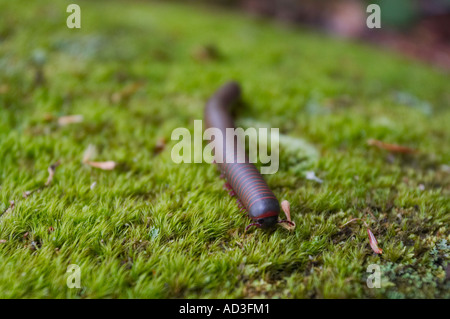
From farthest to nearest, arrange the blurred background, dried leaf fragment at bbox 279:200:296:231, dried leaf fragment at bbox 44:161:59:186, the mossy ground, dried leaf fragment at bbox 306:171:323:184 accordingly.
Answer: the blurred background → dried leaf fragment at bbox 306:171:323:184 → dried leaf fragment at bbox 44:161:59:186 → dried leaf fragment at bbox 279:200:296:231 → the mossy ground

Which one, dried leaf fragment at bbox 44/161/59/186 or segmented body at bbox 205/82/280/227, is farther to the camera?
dried leaf fragment at bbox 44/161/59/186

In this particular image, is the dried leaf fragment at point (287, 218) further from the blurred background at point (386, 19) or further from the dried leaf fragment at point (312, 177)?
the blurred background at point (386, 19)

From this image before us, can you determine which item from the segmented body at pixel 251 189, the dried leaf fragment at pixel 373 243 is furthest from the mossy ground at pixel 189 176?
the segmented body at pixel 251 189

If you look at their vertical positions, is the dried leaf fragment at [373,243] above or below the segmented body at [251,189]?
below

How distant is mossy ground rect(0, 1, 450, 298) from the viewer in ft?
9.40

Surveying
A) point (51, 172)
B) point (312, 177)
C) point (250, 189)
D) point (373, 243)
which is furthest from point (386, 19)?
point (51, 172)

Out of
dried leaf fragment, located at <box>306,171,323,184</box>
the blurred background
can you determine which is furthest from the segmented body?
the blurred background

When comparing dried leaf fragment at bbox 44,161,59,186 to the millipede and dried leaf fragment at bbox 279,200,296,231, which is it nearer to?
the millipede

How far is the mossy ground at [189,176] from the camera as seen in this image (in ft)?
9.40

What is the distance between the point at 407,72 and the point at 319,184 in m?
6.02

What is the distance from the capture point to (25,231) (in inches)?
122

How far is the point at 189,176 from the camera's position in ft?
12.8

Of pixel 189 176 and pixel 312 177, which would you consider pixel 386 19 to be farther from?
pixel 189 176

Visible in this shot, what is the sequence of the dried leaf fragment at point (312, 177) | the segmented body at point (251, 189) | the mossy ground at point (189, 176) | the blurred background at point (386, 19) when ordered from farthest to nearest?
the blurred background at point (386, 19)
the dried leaf fragment at point (312, 177)
the segmented body at point (251, 189)
the mossy ground at point (189, 176)
